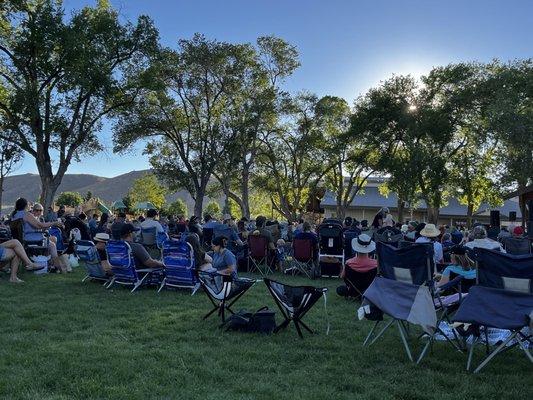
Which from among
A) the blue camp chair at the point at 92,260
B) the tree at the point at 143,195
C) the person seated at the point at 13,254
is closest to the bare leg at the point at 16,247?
the person seated at the point at 13,254

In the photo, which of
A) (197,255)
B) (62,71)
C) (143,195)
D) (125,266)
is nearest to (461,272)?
(197,255)

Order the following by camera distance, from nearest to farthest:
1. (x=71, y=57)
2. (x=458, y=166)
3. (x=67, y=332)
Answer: (x=67, y=332) → (x=71, y=57) → (x=458, y=166)

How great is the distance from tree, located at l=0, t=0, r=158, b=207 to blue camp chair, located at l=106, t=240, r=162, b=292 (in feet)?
→ 50.8

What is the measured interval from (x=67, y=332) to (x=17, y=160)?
87.8 feet

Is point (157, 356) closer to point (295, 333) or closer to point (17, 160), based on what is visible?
point (295, 333)

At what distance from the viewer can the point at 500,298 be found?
16.7 ft

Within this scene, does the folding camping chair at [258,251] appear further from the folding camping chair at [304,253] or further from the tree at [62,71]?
the tree at [62,71]

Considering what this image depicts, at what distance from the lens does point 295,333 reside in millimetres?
6680

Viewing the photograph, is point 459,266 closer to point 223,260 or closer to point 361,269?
point 361,269

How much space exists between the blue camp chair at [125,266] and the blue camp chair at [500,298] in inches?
234

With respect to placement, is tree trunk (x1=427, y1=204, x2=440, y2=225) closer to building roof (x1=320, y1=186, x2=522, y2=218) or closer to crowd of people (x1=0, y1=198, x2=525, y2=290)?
crowd of people (x1=0, y1=198, x2=525, y2=290)

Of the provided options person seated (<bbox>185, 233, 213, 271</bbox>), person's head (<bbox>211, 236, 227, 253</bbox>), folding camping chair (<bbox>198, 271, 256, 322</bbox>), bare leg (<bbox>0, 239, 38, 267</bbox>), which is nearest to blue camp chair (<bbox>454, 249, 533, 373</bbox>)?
folding camping chair (<bbox>198, 271, 256, 322</bbox>)

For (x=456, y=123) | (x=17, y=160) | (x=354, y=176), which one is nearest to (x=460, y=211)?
(x=354, y=176)

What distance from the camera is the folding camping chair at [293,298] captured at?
21.0ft
